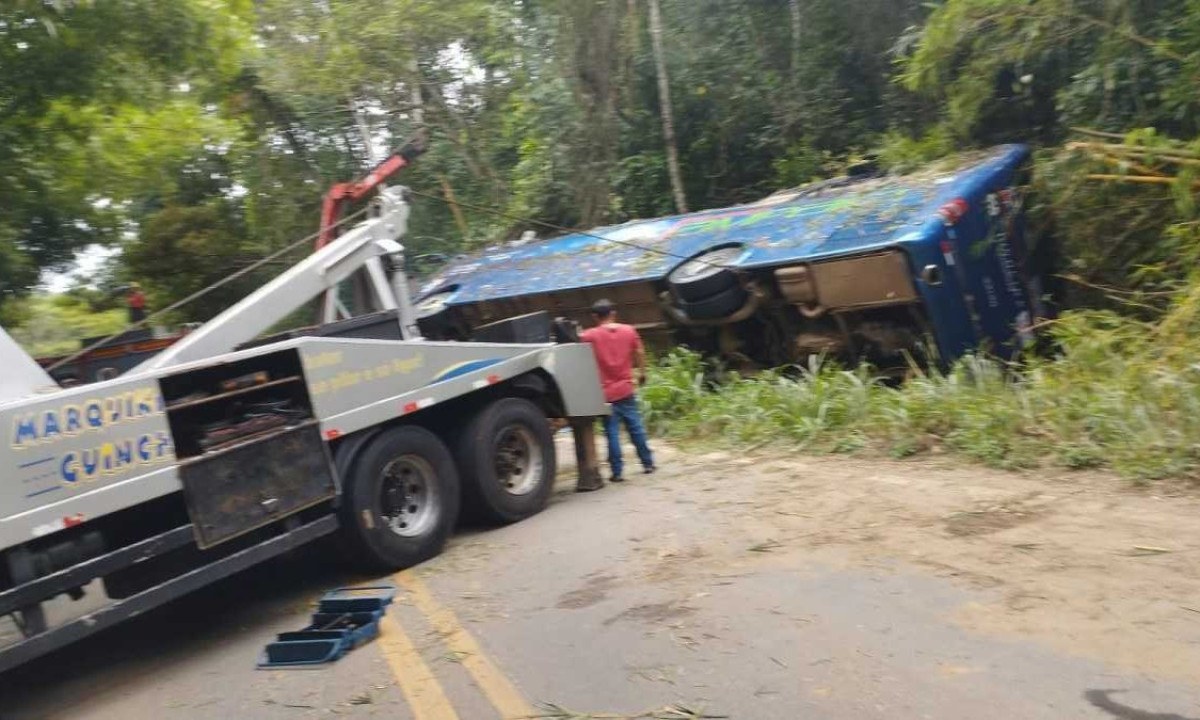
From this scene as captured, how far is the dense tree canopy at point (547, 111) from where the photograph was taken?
12297 mm

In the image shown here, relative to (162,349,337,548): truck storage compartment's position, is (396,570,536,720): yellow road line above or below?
below

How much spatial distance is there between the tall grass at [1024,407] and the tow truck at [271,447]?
2.21 meters

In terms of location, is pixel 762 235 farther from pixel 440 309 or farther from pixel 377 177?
pixel 440 309

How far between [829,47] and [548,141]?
4.99m

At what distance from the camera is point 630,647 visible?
216 inches

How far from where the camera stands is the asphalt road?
4574 millimetres

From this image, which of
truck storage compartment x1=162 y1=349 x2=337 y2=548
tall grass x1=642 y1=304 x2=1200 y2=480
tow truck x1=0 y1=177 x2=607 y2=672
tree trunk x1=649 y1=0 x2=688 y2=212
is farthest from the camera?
tree trunk x1=649 y1=0 x2=688 y2=212

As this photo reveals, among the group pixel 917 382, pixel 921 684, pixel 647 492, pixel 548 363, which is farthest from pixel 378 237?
pixel 921 684

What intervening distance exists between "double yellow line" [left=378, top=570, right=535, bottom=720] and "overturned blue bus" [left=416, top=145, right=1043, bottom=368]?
212 inches

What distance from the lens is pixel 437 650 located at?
589 cm

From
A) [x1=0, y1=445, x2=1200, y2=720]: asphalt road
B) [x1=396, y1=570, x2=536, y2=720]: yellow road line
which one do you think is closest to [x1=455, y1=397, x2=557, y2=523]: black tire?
[x1=0, y1=445, x2=1200, y2=720]: asphalt road

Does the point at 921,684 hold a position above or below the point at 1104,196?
below

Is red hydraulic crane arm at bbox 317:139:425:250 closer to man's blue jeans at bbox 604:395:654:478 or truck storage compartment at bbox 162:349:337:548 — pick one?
man's blue jeans at bbox 604:395:654:478

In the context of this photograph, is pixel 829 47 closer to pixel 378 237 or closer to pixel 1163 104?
pixel 1163 104
